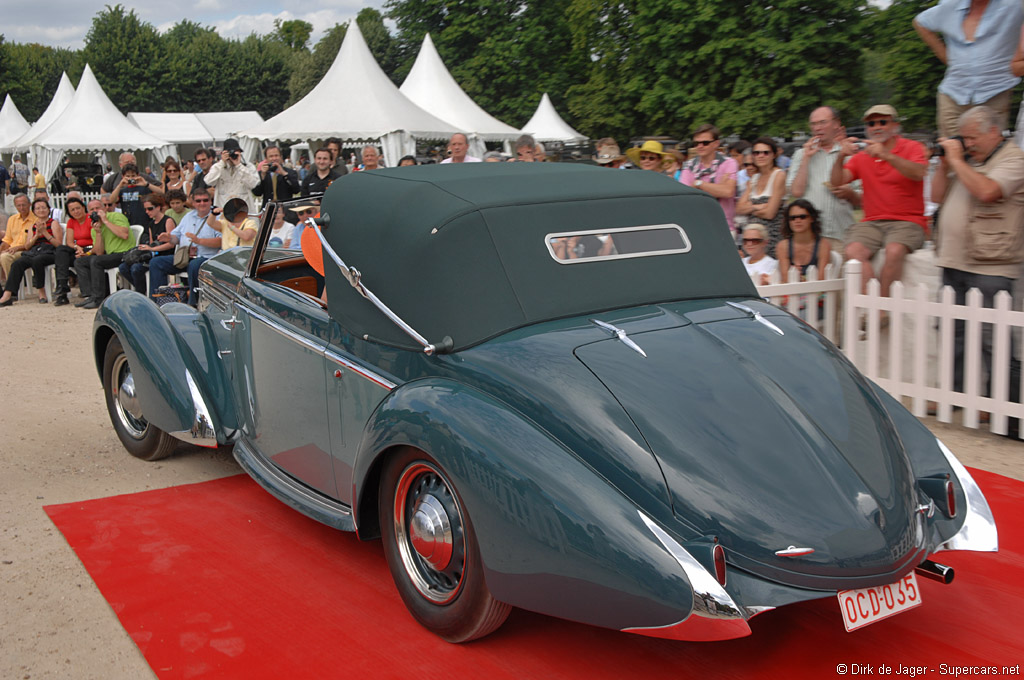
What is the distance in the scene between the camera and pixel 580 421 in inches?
119

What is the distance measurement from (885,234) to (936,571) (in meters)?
4.45

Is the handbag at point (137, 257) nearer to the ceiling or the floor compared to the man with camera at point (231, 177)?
nearer to the floor

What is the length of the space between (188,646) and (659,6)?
3452 cm

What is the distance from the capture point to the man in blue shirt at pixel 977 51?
686 centimetres

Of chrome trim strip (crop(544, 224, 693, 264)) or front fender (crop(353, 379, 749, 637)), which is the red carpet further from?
chrome trim strip (crop(544, 224, 693, 264))

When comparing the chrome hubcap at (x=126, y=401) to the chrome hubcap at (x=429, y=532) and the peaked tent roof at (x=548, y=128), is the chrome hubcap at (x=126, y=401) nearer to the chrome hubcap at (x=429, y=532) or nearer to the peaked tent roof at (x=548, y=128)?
the chrome hubcap at (x=429, y=532)

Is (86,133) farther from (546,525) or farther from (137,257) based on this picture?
(546,525)

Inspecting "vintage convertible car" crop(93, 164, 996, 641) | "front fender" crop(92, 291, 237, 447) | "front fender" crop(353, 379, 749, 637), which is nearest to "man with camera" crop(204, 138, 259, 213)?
"front fender" crop(92, 291, 237, 447)

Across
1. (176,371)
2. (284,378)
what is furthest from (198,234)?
(284,378)

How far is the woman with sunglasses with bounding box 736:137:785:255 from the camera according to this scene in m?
7.68

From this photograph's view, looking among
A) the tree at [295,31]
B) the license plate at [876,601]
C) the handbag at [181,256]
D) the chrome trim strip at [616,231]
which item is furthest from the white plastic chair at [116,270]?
the tree at [295,31]

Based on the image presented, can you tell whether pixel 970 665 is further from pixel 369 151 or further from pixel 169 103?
pixel 169 103

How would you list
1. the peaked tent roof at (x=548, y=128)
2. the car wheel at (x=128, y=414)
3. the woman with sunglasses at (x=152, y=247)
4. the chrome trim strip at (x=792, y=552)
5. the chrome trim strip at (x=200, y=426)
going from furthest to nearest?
the peaked tent roof at (x=548, y=128), the woman with sunglasses at (x=152, y=247), the car wheel at (x=128, y=414), the chrome trim strip at (x=200, y=426), the chrome trim strip at (x=792, y=552)

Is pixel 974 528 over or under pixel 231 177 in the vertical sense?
under
